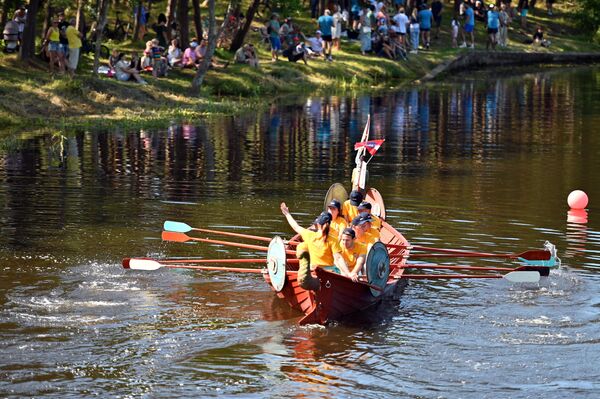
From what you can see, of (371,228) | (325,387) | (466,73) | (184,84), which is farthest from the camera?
(466,73)

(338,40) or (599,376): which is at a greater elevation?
(338,40)

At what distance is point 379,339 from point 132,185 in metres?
11.6

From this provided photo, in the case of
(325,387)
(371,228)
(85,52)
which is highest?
(85,52)

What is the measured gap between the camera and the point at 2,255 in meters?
19.9

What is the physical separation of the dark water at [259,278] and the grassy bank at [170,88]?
6.19 ft

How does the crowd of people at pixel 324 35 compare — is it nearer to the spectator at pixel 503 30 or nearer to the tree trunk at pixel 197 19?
the spectator at pixel 503 30

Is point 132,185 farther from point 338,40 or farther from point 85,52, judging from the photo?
point 338,40

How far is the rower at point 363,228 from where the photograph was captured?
56.4ft

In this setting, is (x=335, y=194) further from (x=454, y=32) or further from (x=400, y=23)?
(x=454, y=32)

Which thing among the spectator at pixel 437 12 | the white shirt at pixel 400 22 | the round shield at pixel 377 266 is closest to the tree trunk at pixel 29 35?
the white shirt at pixel 400 22

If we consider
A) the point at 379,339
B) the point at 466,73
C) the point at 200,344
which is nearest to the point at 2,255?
the point at 200,344

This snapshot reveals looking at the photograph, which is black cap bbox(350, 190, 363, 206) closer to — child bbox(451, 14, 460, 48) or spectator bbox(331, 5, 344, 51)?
spectator bbox(331, 5, 344, 51)

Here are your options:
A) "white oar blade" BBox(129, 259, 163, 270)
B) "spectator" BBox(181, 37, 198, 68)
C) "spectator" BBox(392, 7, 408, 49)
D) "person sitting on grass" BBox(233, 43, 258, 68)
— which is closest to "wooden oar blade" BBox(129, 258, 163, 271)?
"white oar blade" BBox(129, 259, 163, 270)

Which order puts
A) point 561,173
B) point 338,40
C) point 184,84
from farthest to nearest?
1. point 338,40
2. point 184,84
3. point 561,173
